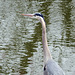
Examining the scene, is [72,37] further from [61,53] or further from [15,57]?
[15,57]

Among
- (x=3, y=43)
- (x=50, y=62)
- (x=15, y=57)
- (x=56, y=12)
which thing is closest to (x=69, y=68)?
(x=15, y=57)

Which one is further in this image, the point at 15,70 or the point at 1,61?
the point at 1,61

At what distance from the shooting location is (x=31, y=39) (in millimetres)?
10578

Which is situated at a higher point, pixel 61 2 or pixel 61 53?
pixel 61 2

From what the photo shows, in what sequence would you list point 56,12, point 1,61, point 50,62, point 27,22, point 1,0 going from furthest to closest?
point 1,0
point 56,12
point 27,22
point 1,61
point 50,62

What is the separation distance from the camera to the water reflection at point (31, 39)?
834cm

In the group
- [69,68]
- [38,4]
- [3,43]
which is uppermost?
[38,4]

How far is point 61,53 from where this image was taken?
9.30m

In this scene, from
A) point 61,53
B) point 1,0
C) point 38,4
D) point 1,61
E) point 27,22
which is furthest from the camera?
point 1,0

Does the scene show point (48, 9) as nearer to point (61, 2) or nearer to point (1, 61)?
point (61, 2)

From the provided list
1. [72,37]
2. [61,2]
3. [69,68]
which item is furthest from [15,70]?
[61,2]

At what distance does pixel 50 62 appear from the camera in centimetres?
585

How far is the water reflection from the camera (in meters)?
8.34

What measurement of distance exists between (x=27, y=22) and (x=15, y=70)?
5.28 meters
